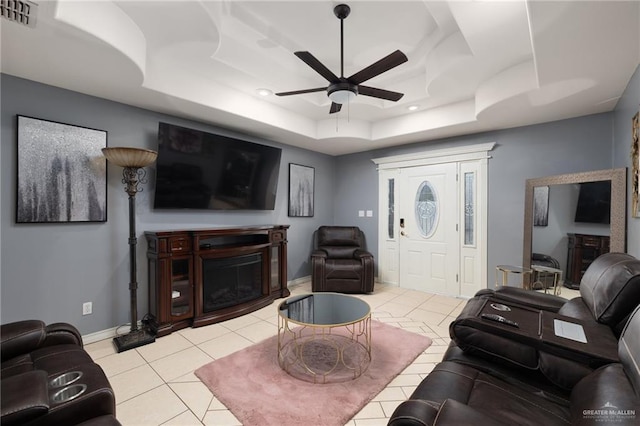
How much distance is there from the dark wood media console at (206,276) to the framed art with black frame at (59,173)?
661 mm

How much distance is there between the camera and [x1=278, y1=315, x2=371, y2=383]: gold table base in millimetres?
2205

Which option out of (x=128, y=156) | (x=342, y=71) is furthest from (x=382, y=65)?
(x=128, y=156)

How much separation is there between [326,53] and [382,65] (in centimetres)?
94

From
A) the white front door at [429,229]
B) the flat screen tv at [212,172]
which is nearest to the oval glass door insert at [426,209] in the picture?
the white front door at [429,229]

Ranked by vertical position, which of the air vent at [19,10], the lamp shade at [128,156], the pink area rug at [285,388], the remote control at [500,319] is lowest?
the pink area rug at [285,388]

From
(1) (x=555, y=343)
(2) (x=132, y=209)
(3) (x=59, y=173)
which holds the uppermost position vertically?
(3) (x=59, y=173)

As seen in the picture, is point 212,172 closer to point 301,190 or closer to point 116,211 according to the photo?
point 116,211

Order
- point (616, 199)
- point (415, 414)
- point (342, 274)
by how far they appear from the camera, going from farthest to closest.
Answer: point (342, 274) < point (616, 199) < point (415, 414)

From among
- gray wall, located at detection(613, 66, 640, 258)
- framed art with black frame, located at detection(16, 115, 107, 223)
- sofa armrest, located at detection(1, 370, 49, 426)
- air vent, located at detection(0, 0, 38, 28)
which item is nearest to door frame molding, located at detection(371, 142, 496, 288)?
gray wall, located at detection(613, 66, 640, 258)

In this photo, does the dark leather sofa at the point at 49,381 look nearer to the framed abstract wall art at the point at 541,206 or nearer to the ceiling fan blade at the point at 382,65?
the ceiling fan blade at the point at 382,65

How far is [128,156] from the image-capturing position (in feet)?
8.44

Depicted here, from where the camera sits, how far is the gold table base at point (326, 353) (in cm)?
221

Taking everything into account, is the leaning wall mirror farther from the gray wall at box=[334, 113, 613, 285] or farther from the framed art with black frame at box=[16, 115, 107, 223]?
the framed art with black frame at box=[16, 115, 107, 223]

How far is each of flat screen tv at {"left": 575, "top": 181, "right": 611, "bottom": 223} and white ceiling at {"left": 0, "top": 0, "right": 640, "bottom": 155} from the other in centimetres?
88
